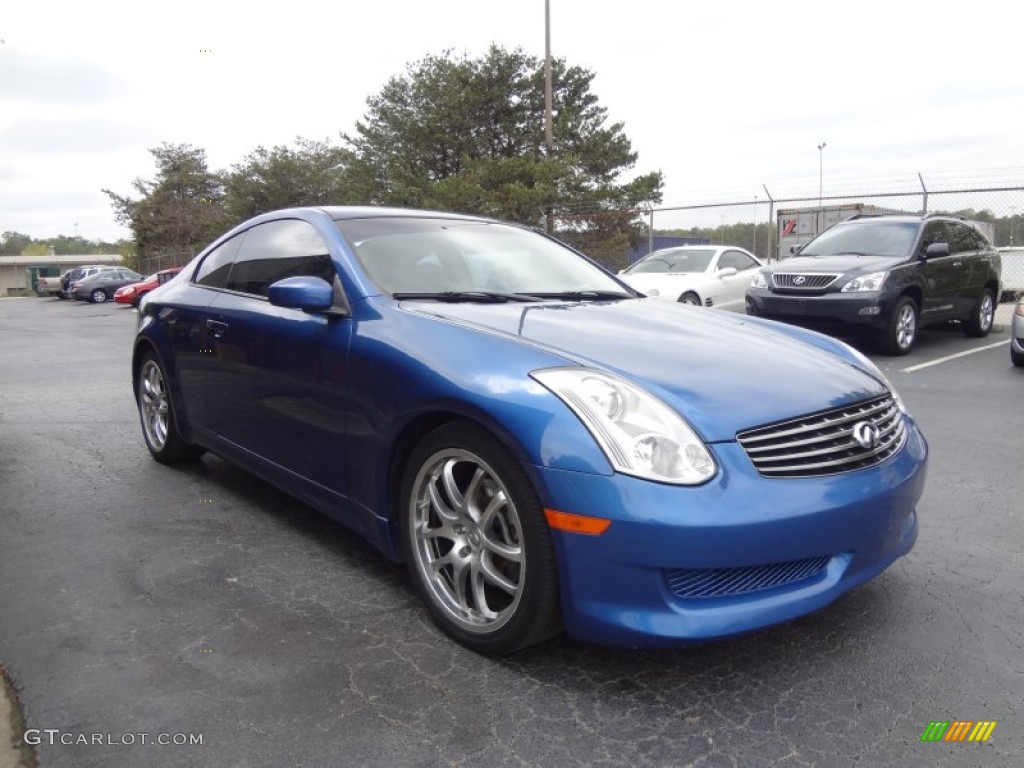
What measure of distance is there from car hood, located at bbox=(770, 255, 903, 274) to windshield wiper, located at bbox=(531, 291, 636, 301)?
6.52 m

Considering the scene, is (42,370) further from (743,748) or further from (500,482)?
(743,748)

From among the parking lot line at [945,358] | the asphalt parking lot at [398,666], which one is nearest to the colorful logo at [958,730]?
the asphalt parking lot at [398,666]

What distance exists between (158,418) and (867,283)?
24.7 feet

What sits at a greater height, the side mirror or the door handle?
the side mirror

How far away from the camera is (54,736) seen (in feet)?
7.29

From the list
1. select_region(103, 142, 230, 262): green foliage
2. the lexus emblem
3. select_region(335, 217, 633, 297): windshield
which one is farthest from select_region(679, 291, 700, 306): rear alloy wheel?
select_region(103, 142, 230, 262): green foliage

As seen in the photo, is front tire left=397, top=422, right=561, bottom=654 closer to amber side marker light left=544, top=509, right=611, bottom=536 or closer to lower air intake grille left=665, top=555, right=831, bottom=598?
amber side marker light left=544, top=509, right=611, bottom=536

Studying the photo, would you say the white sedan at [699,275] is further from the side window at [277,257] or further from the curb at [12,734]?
the curb at [12,734]

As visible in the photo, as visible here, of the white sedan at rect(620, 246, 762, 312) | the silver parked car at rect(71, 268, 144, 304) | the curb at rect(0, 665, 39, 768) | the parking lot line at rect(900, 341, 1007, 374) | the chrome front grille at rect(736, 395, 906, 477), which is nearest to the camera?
the curb at rect(0, 665, 39, 768)

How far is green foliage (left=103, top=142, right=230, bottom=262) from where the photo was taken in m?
49.5

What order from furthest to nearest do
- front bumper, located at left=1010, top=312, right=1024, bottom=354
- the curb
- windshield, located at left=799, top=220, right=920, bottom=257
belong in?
windshield, located at left=799, top=220, right=920, bottom=257 < front bumper, located at left=1010, top=312, right=1024, bottom=354 < the curb

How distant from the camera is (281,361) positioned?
11.4 feet

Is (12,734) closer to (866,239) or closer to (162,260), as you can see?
(866,239)

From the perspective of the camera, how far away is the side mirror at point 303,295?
316 centimetres
